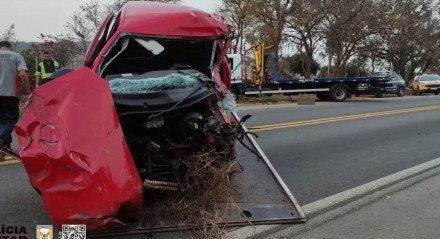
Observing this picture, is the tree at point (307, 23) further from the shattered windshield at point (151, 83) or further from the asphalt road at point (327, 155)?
the shattered windshield at point (151, 83)

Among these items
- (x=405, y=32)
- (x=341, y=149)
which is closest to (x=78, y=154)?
(x=341, y=149)

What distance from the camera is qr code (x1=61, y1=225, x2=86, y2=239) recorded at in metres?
3.73

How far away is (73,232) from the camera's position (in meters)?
3.80

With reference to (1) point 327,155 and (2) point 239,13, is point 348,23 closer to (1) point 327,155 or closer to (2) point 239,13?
(2) point 239,13

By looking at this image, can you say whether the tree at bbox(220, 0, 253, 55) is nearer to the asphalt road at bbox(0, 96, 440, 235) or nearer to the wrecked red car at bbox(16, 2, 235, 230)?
the asphalt road at bbox(0, 96, 440, 235)

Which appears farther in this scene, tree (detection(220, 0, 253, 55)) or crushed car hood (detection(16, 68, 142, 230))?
tree (detection(220, 0, 253, 55))

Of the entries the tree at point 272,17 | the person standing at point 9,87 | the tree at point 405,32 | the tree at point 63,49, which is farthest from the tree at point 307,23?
the person standing at point 9,87

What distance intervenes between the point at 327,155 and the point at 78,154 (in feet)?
18.9

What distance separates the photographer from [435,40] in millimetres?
53344

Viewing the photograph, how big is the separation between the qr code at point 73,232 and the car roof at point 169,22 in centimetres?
218

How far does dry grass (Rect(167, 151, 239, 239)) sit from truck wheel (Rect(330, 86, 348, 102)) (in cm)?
2274

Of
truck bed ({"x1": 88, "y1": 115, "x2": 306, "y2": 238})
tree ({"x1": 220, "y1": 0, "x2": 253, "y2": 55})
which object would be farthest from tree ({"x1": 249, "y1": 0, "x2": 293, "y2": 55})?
truck bed ({"x1": 88, "y1": 115, "x2": 306, "y2": 238})

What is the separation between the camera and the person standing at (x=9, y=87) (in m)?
7.60

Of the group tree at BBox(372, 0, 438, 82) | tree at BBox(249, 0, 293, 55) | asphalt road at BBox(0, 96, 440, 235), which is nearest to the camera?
asphalt road at BBox(0, 96, 440, 235)
